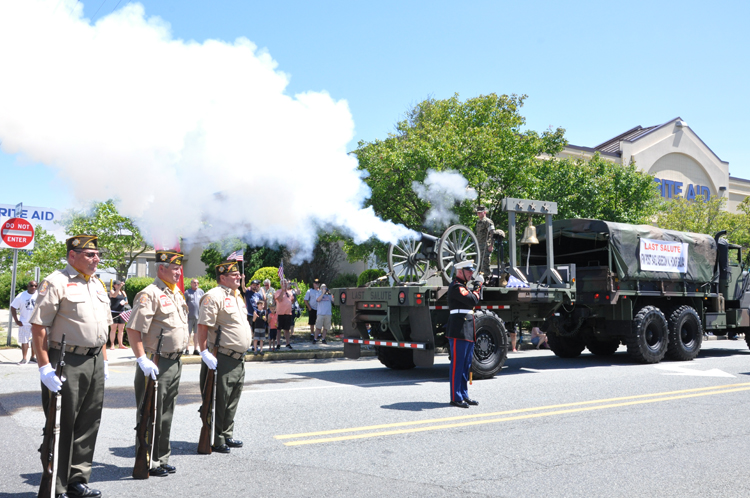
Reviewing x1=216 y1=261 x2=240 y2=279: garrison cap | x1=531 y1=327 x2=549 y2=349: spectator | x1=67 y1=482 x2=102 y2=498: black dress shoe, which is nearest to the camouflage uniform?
x1=531 y1=327 x2=549 y2=349: spectator

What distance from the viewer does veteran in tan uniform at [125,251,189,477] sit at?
5168 millimetres

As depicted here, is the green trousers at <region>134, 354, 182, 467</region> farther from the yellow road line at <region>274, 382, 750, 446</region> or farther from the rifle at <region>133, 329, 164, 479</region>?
the yellow road line at <region>274, 382, 750, 446</region>

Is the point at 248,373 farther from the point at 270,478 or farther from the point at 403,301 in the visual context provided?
the point at 270,478

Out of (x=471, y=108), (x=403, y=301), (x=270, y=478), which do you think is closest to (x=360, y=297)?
(x=403, y=301)

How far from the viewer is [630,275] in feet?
42.4

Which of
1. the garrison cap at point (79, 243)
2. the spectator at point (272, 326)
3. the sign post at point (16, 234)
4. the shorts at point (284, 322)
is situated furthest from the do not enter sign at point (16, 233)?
the garrison cap at point (79, 243)

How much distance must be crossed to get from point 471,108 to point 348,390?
523 inches

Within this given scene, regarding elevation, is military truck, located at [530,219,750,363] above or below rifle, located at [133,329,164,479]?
above

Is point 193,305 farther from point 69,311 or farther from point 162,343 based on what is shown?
point 69,311

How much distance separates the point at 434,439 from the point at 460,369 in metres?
1.93

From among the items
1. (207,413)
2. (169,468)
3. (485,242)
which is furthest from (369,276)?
(169,468)

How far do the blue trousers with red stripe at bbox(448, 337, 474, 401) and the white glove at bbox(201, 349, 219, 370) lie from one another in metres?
3.52

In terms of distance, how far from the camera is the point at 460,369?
27.1ft

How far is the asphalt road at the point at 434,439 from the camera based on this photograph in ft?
16.2
